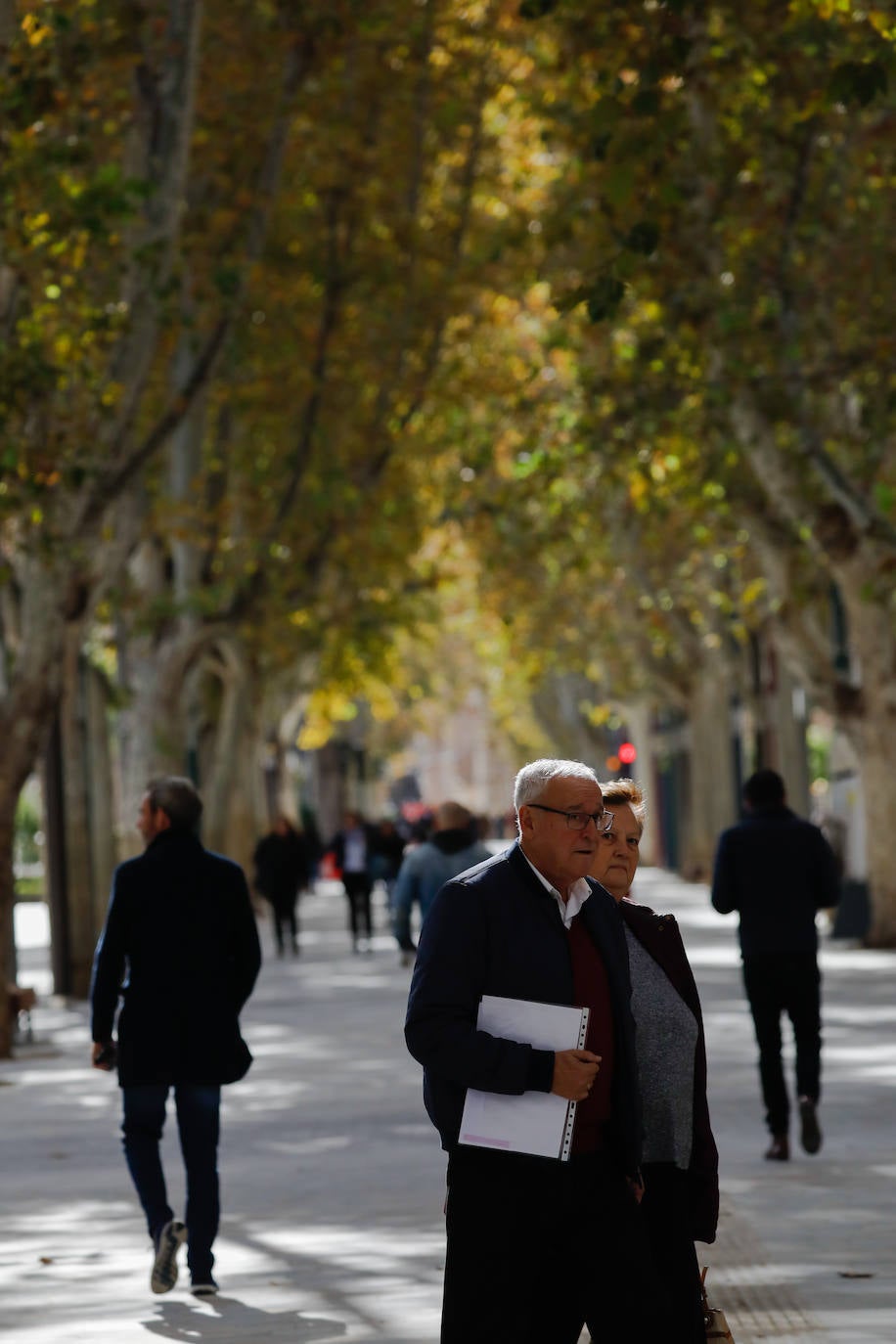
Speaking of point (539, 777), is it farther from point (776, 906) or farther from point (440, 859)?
point (440, 859)

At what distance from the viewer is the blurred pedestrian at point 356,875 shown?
102ft

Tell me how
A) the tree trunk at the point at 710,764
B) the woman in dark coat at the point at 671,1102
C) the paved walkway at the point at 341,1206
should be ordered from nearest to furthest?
the woman in dark coat at the point at 671,1102 < the paved walkway at the point at 341,1206 < the tree trunk at the point at 710,764

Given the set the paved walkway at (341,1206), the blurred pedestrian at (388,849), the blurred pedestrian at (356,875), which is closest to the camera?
the paved walkway at (341,1206)

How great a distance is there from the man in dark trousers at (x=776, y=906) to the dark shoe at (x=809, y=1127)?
0.14 metres

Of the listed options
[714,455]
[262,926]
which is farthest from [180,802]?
[262,926]

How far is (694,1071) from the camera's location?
5633mm

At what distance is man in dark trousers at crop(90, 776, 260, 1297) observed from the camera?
849 cm

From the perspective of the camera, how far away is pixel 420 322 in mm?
31875

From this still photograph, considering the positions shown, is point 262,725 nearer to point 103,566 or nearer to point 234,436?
point 234,436

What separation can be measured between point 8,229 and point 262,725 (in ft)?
97.1

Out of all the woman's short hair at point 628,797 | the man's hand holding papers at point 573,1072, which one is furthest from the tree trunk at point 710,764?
the man's hand holding papers at point 573,1072

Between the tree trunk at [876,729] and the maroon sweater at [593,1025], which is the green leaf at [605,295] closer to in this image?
the maroon sweater at [593,1025]

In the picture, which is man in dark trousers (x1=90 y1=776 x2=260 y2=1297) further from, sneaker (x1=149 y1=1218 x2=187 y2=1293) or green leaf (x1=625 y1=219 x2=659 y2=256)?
green leaf (x1=625 y1=219 x2=659 y2=256)

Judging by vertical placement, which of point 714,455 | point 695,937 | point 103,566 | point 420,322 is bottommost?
point 695,937
